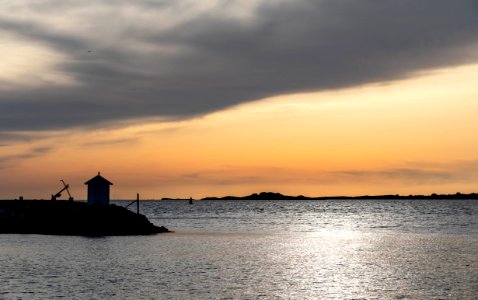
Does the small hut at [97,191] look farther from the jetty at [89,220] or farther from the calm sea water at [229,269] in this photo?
the calm sea water at [229,269]

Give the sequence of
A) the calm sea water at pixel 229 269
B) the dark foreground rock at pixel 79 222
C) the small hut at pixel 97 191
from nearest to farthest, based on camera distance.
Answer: the calm sea water at pixel 229 269, the dark foreground rock at pixel 79 222, the small hut at pixel 97 191

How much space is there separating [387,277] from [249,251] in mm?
22123

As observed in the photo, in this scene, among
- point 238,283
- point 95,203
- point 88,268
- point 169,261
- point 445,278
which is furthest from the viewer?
point 95,203

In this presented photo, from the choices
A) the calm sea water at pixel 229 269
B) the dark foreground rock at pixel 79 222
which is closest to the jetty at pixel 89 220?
the dark foreground rock at pixel 79 222

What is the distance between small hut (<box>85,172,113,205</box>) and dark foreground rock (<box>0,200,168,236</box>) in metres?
1.13

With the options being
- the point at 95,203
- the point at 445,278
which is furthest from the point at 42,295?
the point at 95,203

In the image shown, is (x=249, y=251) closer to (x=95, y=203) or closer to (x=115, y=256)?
(x=115, y=256)

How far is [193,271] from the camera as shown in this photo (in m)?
51.4

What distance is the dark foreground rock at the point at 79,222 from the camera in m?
88.2

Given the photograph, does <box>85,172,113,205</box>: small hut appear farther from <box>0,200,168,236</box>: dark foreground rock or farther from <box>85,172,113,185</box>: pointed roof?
<box>0,200,168,236</box>: dark foreground rock

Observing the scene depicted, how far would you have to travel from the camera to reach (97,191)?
89688 millimetres

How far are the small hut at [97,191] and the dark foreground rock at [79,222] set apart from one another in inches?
44.4

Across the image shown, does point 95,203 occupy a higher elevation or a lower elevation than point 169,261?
higher

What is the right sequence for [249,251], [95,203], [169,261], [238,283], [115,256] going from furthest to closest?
[95,203] → [249,251] → [115,256] → [169,261] → [238,283]
